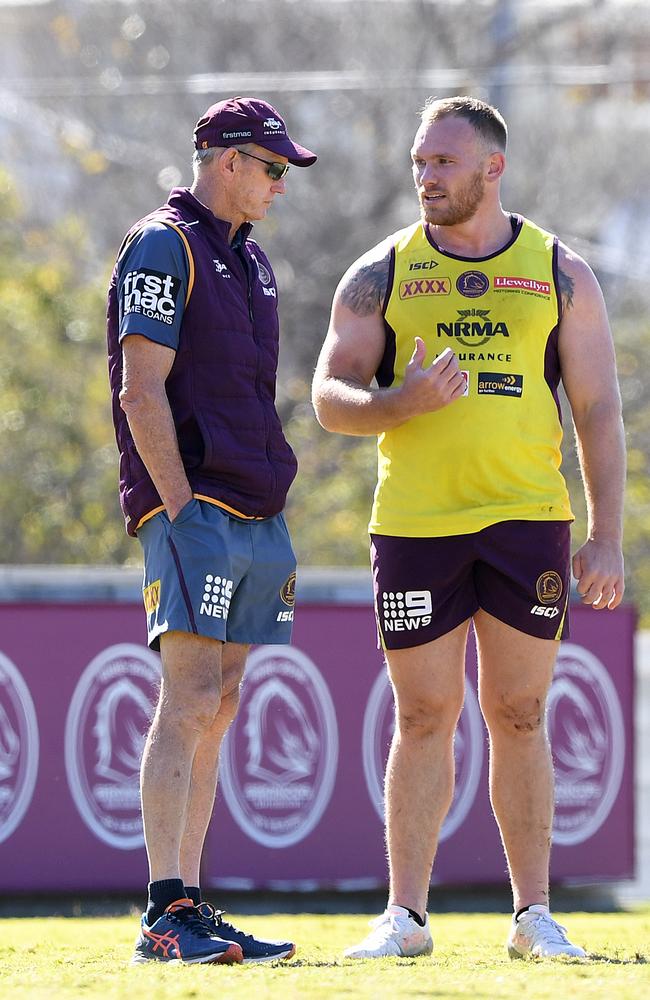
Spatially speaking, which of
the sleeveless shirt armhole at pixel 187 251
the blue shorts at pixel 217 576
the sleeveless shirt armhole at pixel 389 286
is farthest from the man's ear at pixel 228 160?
the blue shorts at pixel 217 576

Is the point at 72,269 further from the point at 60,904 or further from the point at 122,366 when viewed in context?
the point at 122,366

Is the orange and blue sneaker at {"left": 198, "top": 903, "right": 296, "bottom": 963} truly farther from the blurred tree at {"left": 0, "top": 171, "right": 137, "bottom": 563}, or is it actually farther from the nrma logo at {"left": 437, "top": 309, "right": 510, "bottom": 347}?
the blurred tree at {"left": 0, "top": 171, "right": 137, "bottom": 563}

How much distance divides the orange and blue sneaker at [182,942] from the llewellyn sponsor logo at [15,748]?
14.7 ft

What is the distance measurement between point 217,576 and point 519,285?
121cm

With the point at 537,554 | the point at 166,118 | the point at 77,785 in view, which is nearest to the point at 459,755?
the point at 77,785

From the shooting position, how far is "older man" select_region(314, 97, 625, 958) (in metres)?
4.53

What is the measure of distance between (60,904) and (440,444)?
4946 millimetres

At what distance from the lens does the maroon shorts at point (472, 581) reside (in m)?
4.52

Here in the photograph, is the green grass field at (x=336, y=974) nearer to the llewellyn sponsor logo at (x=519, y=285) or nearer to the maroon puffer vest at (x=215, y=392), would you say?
the maroon puffer vest at (x=215, y=392)

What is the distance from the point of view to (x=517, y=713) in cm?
459

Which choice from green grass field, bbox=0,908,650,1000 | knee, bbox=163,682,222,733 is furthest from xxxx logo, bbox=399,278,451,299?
green grass field, bbox=0,908,650,1000

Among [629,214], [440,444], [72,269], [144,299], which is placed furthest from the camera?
[629,214]

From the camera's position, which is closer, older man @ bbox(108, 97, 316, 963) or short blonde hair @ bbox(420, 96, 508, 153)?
→ older man @ bbox(108, 97, 316, 963)

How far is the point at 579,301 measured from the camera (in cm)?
462
